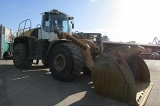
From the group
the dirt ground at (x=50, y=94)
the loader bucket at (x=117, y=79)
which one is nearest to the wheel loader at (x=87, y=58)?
the loader bucket at (x=117, y=79)


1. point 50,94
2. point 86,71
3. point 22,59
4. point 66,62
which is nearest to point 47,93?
point 50,94

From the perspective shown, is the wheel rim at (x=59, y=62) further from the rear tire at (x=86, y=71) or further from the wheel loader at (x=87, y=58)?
the rear tire at (x=86, y=71)

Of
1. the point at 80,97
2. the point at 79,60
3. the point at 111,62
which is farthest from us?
the point at 79,60

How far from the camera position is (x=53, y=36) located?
29.9 feet

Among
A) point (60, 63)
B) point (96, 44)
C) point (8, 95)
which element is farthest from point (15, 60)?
point (8, 95)

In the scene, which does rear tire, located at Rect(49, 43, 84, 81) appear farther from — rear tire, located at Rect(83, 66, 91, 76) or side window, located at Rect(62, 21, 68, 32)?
side window, located at Rect(62, 21, 68, 32)

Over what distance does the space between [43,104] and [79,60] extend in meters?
2.22

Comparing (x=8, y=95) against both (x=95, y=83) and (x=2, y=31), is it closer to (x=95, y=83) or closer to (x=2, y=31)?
(x=95, y=83)

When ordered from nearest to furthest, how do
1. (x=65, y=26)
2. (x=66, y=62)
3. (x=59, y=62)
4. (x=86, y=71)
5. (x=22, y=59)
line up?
(x=66, y=62) → (x=59, y=62) → (x=86, y=71) → (x=65, y=26) → (x=22, y=59)

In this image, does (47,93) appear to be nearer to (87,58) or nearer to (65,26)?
(87,58)

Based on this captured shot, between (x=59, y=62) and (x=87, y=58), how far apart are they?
1.09 meters

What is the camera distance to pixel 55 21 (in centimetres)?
938

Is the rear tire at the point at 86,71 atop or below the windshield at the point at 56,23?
below

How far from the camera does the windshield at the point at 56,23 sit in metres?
9.31
